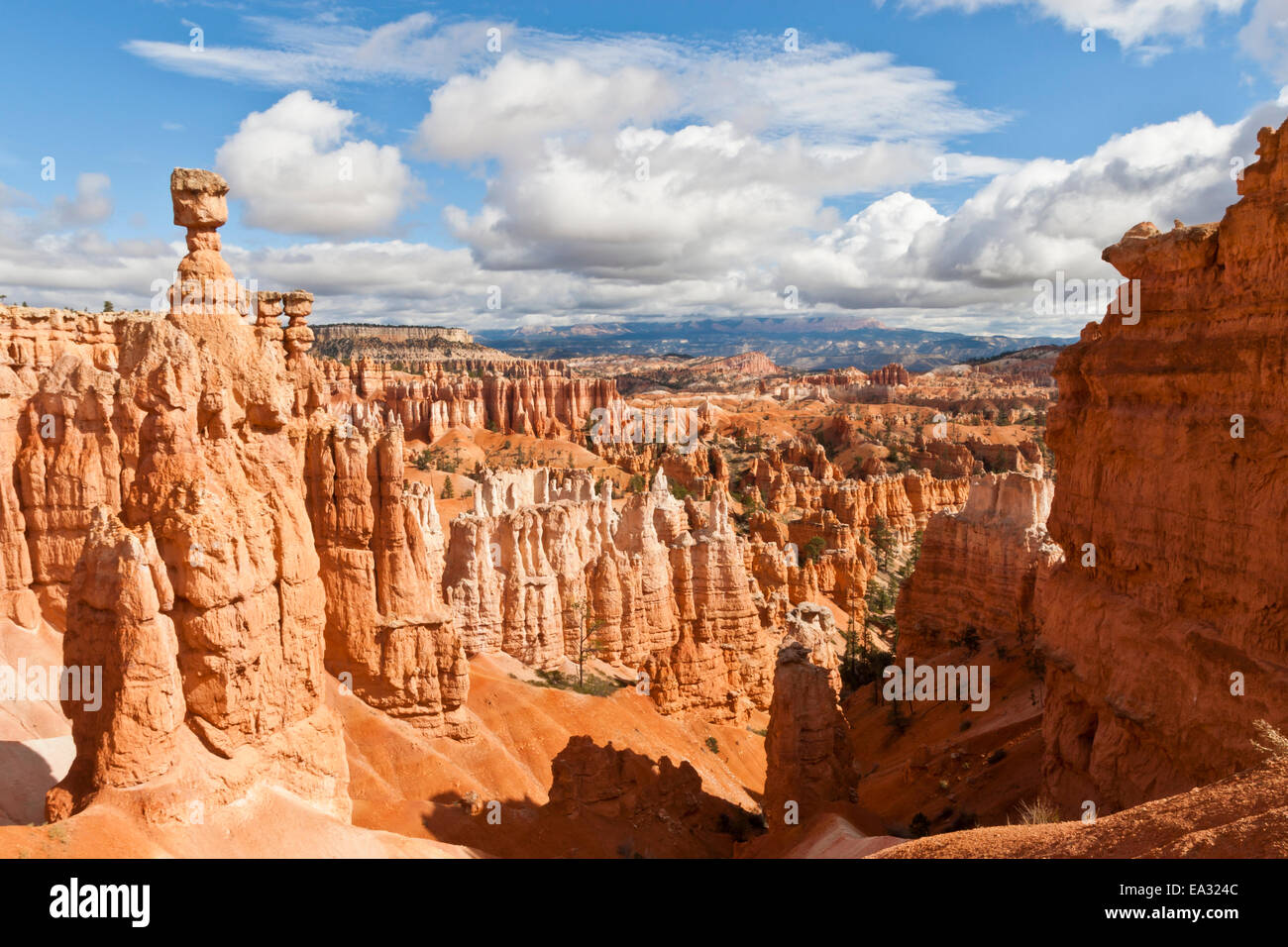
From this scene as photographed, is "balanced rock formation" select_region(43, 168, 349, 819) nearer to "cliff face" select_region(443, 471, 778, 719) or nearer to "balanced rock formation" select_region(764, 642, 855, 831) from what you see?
"balanced rock formation" select_region(764, 642, 855, 831)

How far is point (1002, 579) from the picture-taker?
37.8 m

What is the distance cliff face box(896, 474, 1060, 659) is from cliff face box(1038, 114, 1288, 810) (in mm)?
16496

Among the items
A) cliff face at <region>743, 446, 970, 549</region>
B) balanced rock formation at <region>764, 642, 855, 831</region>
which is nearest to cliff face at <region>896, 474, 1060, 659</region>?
balanced rock formation at <region>764, 642, 855, 831</region>

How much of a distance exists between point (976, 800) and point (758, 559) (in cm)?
2782

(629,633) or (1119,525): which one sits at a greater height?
(1119,525)

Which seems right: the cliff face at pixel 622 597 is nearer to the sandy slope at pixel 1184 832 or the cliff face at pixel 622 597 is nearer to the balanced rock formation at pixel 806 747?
the balanced rock formation at pixel 806 747

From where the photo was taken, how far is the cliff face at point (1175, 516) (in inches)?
541

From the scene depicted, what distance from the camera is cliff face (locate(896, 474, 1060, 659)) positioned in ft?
120

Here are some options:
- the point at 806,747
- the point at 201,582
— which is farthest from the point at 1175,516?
the point at 201,582

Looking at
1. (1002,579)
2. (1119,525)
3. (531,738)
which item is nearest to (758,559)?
(1002,579)

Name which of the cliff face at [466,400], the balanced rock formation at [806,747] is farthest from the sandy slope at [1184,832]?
the cliff face at [466,400]

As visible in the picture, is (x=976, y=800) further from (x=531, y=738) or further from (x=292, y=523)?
(x=292, y=523)

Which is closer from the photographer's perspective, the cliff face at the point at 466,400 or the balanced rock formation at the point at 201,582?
the balanced rock formation at the point at 201,582

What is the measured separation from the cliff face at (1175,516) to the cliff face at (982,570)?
16496mm
